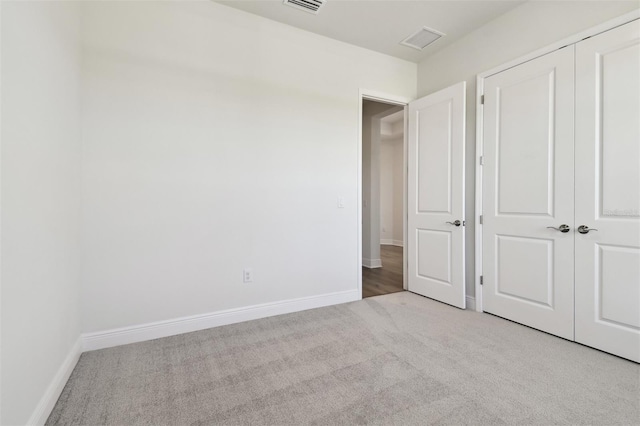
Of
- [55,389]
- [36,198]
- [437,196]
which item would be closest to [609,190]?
[437,196]

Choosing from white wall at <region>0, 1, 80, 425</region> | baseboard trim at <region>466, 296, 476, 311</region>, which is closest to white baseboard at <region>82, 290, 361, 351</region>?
white wall at <region>0, 1, 80, 425</region>

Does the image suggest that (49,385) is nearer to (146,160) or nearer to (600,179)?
(146,160)

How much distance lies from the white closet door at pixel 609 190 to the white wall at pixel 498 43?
227 mm

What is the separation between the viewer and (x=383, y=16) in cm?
268

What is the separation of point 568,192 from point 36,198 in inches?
135

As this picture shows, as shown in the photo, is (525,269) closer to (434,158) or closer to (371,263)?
(434,158)

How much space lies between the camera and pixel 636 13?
1.91 metres

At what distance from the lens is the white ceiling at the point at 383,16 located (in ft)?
8.24

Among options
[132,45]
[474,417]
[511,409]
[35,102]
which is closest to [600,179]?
[511,409]

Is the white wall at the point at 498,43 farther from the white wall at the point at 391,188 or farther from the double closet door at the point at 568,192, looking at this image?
the white wall at the point at 391,188

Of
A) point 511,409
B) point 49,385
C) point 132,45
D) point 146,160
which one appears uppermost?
point 132,45

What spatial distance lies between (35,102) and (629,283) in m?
3.68

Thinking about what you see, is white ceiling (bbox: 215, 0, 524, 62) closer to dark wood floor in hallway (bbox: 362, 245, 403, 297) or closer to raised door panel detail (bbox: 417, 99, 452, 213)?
raised door panel detail (bbox: 417, 99, 452, 213)

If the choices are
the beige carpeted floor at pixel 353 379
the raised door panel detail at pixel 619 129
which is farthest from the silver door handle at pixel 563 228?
the beige carpeted floor at pixel 353 379
